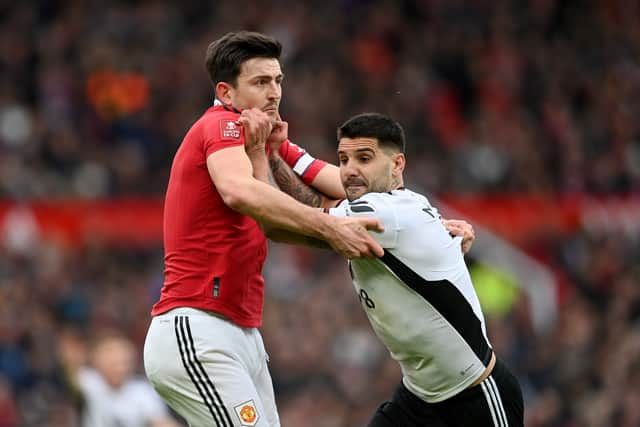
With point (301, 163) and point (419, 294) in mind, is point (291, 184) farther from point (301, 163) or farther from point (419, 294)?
point (419, 294)

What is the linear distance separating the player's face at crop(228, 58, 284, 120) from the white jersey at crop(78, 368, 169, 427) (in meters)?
4.39

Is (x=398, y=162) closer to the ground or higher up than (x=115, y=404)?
higher up

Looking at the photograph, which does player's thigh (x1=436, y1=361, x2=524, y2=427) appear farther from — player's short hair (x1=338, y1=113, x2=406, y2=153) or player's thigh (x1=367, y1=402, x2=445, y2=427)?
player's short hair (x1=338, y1=113, x2=406, y2=153)

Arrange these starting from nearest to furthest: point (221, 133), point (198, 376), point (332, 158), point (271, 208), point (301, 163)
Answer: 1. point (271, 208)
2. point (198, 376)
3. point (221, 133)
4. point (301, 163)
5. point (332, 158)

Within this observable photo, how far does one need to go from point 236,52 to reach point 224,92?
0.21 meters

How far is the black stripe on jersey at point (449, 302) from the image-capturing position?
19.7 feet

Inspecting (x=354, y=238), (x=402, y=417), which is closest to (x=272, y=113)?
(x=354, y=238)

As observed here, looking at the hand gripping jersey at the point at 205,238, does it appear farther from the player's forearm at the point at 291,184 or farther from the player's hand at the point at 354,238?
the player's forearm at the point at 291,184

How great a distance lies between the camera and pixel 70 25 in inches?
729

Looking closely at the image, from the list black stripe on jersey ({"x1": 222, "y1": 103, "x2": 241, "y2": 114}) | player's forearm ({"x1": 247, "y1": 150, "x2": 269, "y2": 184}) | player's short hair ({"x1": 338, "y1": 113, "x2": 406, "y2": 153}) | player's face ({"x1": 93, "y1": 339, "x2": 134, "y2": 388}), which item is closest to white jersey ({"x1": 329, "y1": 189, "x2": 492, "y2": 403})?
player's short hair ({"x1": 338, "y1": 113, "x2": 406, "y2": 153})

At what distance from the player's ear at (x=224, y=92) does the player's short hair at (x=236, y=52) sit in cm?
2

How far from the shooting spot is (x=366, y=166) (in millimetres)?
6176

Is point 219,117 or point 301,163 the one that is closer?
point 219,117

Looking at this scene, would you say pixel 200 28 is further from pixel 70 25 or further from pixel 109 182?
pixel 109 182
